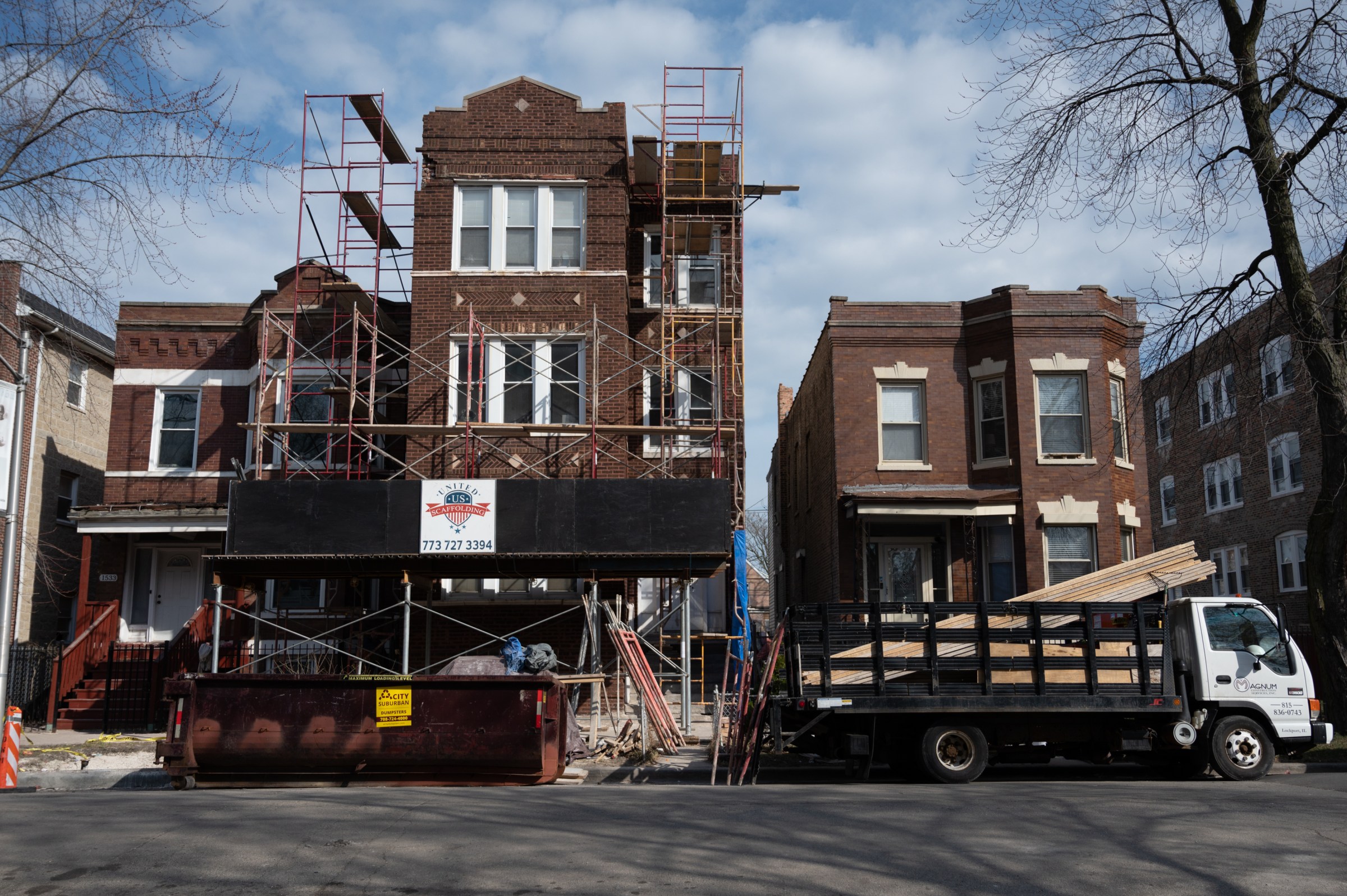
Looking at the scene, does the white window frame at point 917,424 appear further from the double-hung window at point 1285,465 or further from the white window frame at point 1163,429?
the white window frame at point 1163,429

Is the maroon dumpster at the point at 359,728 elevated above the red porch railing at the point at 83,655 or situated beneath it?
situated beneath

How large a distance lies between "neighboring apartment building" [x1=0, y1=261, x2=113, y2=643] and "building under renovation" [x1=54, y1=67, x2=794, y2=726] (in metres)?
1.93

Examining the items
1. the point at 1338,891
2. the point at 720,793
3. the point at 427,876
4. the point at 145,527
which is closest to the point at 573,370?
the point at 145,527

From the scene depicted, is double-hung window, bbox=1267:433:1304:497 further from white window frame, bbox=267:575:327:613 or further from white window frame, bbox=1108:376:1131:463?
white window frame, bbox=267:575:327:613

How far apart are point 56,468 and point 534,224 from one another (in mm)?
12700

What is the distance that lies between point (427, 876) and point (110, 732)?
15.0 metres

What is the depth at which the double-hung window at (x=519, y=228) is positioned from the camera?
22.0 metres

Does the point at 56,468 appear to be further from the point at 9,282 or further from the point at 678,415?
the point at 678,415

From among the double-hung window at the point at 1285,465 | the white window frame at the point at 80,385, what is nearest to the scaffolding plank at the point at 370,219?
the white window frame at the point at 80,385

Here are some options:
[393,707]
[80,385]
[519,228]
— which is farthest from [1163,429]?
[80,385]

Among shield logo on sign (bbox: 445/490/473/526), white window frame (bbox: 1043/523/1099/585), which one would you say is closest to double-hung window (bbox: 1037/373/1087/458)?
white window frame (bbox: 1043/523/1099/585)

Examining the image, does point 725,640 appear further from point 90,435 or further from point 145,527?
point 90,435

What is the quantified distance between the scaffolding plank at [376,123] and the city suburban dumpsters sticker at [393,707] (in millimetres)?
13246

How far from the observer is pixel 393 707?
1316cm
